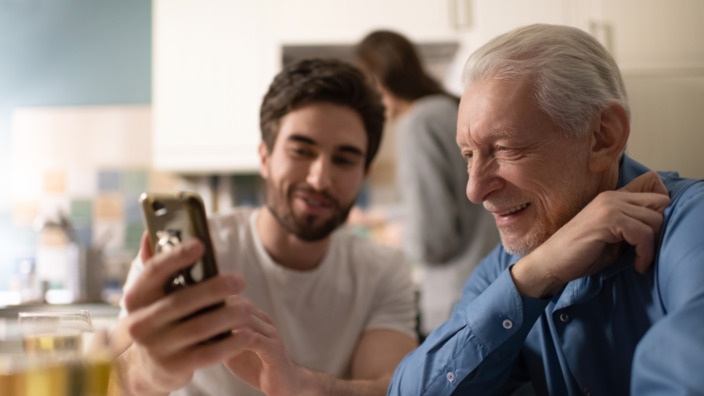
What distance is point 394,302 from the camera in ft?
4.67

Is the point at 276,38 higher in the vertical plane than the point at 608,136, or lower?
higher

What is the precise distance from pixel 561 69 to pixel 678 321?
1.31ft

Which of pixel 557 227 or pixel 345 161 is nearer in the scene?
pixel 557 227

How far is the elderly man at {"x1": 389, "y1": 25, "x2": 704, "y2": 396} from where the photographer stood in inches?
32.0

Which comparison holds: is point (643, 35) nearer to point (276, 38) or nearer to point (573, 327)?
point (276, 38)

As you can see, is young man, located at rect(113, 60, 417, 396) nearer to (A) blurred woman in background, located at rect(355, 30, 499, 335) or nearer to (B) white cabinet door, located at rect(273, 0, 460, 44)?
(A) blurred woman in background, located at rect(355, 30, 499, 335)

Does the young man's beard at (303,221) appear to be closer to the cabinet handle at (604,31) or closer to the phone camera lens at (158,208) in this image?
the phone camera lens at (158,208)

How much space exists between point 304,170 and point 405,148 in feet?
2.09

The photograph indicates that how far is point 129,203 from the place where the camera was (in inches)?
134

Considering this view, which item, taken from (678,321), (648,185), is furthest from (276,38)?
(678,321)

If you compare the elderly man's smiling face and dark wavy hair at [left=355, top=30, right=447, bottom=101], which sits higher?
dark wavy hair at [left=355, top=30, right=447, bottom=101]

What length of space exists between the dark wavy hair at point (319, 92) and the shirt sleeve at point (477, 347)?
693 millimetres

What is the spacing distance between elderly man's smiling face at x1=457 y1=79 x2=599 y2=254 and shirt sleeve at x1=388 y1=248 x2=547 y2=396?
4.4 inches

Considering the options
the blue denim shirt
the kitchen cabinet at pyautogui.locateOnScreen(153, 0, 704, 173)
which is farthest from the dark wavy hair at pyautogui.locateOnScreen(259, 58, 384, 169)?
the kitchen cabinet at pyautogui.locateOnScreen(153, 0, 704, 173)
